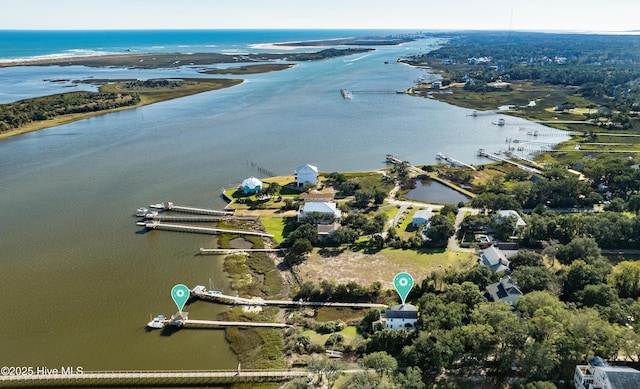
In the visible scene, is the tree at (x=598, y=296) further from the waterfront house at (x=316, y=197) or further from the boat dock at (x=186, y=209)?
the boat dock at (x=186, y=209)

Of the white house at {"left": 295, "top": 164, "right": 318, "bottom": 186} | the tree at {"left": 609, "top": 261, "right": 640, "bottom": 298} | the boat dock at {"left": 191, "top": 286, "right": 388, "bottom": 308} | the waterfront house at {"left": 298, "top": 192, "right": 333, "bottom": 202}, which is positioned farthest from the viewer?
the white house at {"left": 295, "top": 164, "right": 318, "bottom": 186}

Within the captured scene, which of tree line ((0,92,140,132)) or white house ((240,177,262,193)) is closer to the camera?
white house ((240,177,262,193))

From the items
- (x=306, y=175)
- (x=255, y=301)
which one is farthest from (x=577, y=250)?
(x=306, y=175)

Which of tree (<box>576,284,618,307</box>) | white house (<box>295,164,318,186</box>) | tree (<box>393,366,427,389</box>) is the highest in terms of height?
white house (<box>295,164,318,186</box>)

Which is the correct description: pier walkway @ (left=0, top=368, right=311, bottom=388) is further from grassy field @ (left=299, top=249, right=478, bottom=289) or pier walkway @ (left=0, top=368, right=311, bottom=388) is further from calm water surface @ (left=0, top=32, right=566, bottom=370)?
grassy field @ (left=299, top=249, right=478, bottom=289)

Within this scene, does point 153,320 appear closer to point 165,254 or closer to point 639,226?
point 165,254

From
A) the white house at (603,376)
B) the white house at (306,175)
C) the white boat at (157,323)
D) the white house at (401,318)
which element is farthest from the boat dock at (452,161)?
the white boat at (157,323)

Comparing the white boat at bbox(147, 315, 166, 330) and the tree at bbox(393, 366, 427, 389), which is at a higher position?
the tree at bbox(393, 366, 427, 389)

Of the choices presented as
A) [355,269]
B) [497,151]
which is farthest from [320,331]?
[497,151]

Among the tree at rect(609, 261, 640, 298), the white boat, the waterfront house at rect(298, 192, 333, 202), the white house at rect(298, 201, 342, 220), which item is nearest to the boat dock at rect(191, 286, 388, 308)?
the white boat
